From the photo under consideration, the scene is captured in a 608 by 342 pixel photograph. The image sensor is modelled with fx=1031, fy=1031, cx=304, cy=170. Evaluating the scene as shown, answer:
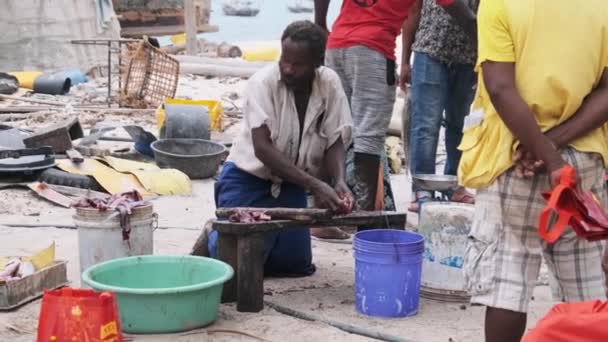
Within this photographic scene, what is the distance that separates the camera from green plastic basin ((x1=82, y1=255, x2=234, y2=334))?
4.43 m

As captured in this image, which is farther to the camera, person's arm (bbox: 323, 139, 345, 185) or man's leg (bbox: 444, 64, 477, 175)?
man's leg (bbox: 444, 64, 477, 175)

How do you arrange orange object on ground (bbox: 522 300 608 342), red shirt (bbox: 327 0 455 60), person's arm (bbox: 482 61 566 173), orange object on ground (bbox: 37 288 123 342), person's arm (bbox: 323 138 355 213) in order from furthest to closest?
red shirt (bbox: 327 0 455 60)
person's arm (bbox: 323 138 355 213)
orange object on ground (bbox: 37 288 123 342)
person's arm (bbox: 482 61 566 173)
orange object on ground (bbox: 522 300 608 342)

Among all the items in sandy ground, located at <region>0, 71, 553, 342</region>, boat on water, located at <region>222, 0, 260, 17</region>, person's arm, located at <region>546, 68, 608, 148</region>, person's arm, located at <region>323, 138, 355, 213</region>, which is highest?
person's arm, located at <region>546, 68, 608, 148</region>

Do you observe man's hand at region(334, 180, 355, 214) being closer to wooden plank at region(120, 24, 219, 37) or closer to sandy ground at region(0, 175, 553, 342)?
sandy ground at region(0, 175, 553, 342)

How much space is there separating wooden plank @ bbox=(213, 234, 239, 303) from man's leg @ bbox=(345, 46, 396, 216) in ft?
4.72

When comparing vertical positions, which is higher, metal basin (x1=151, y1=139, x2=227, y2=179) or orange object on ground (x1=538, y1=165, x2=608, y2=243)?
orange object on ground (x1=538, y1=165, x2=608, y2=243)

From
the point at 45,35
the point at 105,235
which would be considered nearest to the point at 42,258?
the point at 105,235

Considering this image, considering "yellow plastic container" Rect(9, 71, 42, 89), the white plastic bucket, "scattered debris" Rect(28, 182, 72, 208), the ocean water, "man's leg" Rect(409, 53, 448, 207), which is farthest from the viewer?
the ocean water

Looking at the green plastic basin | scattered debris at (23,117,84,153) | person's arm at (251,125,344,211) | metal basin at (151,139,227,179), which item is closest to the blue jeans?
person's arm at (251,125,344,211)

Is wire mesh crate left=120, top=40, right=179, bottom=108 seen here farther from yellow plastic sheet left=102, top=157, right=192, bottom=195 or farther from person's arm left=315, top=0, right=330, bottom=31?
person's arm left=315, top=0, right=330, bottom=31

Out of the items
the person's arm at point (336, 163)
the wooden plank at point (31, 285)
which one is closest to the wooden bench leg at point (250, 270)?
the person's arm at point (336, 163)

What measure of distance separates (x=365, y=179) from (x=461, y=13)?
1.16 metres

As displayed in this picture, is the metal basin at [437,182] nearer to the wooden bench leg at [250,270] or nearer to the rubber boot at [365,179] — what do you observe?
the rubber boot at [365,179]

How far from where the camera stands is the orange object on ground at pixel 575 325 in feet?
8.39
